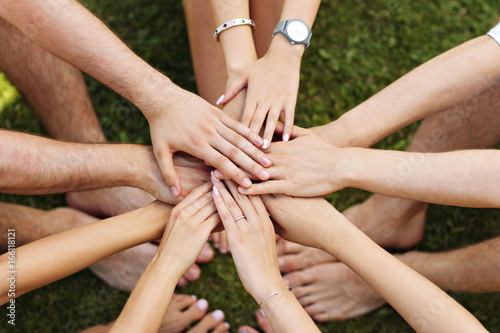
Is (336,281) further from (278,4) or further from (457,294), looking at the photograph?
(278,4)

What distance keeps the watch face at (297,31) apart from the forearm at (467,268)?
1.14 metres

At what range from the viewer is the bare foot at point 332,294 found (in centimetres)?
219

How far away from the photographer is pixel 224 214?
1715 millimetres

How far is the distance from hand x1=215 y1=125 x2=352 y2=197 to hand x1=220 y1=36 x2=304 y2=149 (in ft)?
0.24

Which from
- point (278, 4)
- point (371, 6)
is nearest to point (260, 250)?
point (278, 4)

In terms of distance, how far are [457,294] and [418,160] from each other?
965 millimetres

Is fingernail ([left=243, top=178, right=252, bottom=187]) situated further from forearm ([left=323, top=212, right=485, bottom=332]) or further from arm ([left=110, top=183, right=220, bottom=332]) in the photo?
forearm ([left=323, top=212, right=485, bottom=332])

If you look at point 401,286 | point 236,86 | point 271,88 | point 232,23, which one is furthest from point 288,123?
point 401,286

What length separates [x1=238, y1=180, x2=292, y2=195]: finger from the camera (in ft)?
5.69

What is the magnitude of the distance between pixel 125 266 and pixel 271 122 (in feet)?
3.35

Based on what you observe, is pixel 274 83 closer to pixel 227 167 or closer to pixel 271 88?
pixel 271 88

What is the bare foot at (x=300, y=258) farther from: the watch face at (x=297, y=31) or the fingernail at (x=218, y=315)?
the watch face at (x=297, y=31)

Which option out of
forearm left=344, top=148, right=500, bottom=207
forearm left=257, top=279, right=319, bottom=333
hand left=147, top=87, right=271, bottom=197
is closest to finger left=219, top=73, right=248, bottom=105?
hand left=147, top=87, right=271, bottom=197

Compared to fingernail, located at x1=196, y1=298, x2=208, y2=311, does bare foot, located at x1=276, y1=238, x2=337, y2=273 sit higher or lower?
higher
